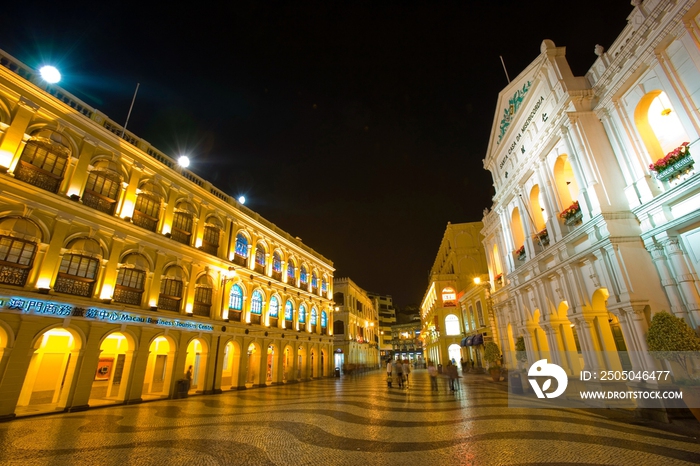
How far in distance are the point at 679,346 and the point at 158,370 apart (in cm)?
2744

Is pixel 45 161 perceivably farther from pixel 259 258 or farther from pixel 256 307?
pixel 256 307

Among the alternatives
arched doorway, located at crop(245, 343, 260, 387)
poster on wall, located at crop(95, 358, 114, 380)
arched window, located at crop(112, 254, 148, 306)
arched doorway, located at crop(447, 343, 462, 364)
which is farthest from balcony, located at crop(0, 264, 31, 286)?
arched doorway, located at crop(447, 343, 462, 364)

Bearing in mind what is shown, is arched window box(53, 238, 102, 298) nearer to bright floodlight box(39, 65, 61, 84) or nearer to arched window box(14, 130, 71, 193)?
arched window box(14, 130, 71, 193)

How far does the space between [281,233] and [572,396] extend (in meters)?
24.7

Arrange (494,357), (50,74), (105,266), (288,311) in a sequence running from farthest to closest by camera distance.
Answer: (288,311) → (494,357) → (105,266) → (50,74)

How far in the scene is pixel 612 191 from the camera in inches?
444

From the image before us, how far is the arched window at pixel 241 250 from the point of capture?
78.9 feet

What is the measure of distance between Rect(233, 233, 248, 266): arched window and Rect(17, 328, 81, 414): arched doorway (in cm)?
1029

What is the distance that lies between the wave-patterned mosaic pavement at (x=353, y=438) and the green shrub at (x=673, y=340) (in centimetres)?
169

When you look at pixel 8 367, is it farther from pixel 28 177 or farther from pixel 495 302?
pixel 495 302

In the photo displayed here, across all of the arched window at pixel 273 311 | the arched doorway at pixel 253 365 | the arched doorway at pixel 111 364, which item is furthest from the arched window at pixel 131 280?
the arched window at pixel 273 311

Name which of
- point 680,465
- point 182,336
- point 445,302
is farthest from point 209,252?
point 445,302

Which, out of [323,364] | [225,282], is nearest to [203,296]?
[225,282]

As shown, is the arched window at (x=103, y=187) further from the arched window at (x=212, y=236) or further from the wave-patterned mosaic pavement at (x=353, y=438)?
the wave-patterned mosaic pavement at (x=353, y=438)
